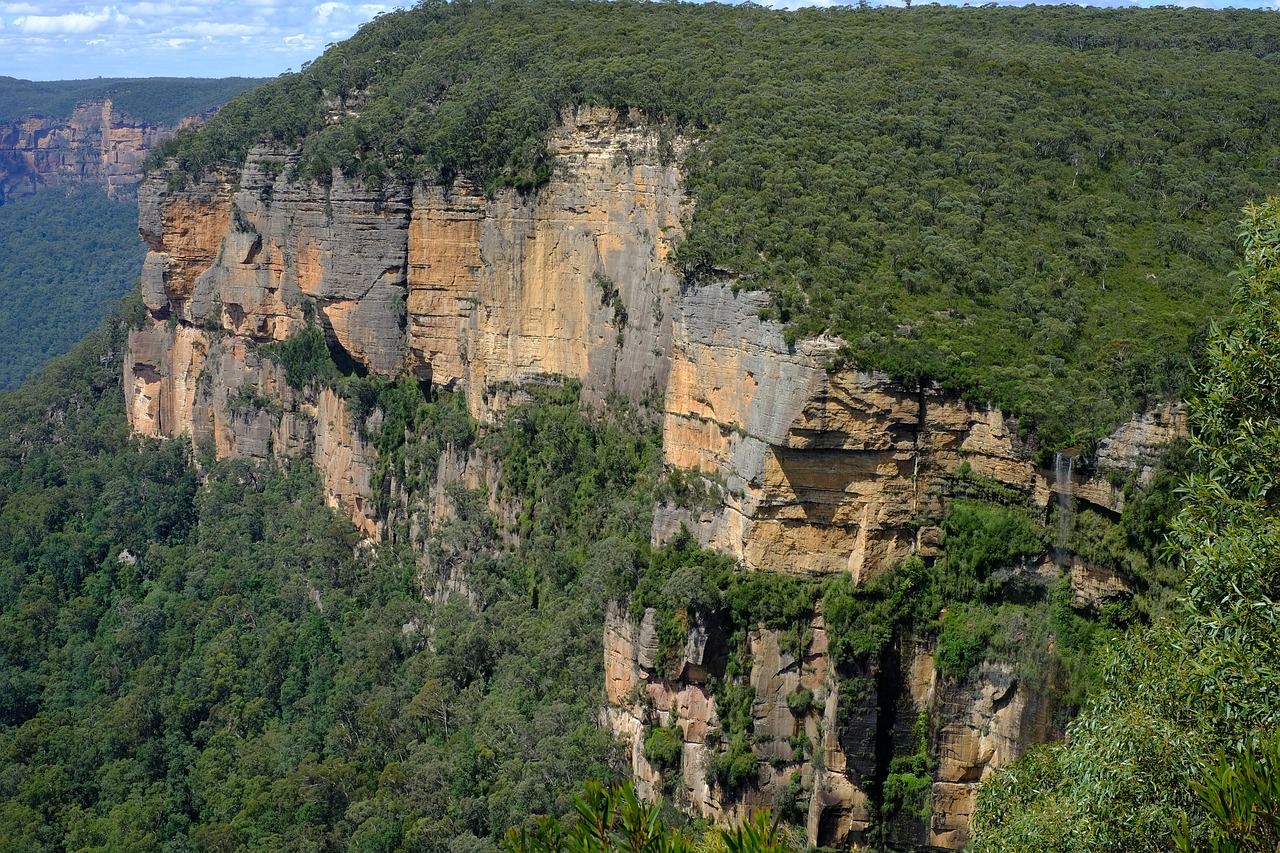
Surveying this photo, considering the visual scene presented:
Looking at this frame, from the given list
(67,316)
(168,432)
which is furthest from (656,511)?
(67,316)

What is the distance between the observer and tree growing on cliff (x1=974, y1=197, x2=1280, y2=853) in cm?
1463

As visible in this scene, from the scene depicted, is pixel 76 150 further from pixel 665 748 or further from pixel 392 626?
pixel 665 748

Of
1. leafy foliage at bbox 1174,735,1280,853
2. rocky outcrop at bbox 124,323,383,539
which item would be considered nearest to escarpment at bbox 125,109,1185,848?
rocky outcrop at bbox 124,323,383,539

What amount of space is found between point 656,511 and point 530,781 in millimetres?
7125

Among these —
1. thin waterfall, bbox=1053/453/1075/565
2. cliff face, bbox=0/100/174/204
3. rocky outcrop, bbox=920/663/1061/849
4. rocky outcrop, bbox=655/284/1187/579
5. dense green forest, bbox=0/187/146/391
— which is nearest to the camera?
thin waterfall, bbox=1053/453/1075/565

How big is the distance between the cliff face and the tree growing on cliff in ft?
462

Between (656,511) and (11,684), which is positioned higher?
(656,511)

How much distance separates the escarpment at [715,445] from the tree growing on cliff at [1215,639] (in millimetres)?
10252

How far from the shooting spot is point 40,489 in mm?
64312

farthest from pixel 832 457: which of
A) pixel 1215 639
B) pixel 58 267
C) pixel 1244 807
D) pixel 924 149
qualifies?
pixel 58 267

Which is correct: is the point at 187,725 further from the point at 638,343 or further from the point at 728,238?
the point at 728,238

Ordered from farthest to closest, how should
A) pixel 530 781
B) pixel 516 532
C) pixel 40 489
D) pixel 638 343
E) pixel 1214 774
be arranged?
1. pixel 40 489
2. pixel 516 532
3. pixel 638 343
4. pixel 530 781
5. pixel 1214 774

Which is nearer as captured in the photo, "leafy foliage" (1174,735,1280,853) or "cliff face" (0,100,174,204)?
"leafy foliage" (1174,735,1280,853)

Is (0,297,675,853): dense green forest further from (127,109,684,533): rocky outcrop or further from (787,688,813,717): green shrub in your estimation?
(787,688,813,717): green shrub
